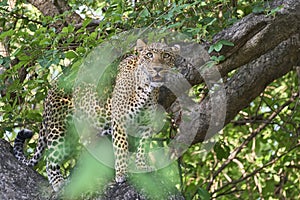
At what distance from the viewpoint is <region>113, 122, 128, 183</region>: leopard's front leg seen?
5.45m

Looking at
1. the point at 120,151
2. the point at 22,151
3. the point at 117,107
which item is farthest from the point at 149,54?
the point at 22,151

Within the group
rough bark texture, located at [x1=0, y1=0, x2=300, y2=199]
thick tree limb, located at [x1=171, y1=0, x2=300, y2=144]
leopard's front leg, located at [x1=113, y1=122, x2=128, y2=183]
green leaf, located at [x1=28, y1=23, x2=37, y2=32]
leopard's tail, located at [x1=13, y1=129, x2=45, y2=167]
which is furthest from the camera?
green leaf, located at [x1=28, y1=23, x2=37, y2=32]

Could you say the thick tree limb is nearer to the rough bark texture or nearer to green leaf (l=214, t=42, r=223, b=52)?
the rough bark texture

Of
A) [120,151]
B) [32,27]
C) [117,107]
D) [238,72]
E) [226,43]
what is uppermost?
[226,43]

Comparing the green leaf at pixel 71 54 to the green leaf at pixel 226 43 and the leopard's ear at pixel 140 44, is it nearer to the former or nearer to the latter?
the leopard's ear at pixel 140 44

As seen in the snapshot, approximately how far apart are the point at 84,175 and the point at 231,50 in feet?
5.49

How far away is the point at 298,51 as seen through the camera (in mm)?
6910

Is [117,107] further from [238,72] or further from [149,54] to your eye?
[238,72]

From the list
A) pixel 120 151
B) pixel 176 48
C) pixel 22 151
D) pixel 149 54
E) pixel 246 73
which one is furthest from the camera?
pixel 246 73

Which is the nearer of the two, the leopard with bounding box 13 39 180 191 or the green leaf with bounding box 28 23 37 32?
the leopard with bounding box 13 39 180 191

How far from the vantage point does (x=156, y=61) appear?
5543 millimetres

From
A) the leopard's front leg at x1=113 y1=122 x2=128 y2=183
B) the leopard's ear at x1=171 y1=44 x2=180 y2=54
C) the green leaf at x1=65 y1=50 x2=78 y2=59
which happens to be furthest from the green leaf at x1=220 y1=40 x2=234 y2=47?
the green leaf at x1=65 y1=50 x2=78 y2=59

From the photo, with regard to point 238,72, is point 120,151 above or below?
above

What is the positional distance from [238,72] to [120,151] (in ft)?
6.48
